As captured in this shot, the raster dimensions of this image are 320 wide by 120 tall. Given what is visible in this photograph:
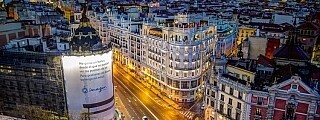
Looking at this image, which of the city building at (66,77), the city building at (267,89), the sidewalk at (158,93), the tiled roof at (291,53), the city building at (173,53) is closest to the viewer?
the city building at (267,89)

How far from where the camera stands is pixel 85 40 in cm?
7038

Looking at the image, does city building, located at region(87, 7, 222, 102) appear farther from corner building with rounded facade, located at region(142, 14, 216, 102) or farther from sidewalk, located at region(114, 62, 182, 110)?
sidewalk, located at region(114, 62, 182, 110)

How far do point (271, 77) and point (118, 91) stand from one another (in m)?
59.8

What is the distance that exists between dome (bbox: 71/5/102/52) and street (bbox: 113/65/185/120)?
103 feet

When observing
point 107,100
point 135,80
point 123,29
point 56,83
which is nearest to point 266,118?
point 107,100

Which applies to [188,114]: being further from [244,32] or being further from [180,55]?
[244,32]

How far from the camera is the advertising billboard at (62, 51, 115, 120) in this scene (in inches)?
2697

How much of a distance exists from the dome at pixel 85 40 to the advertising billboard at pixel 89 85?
2286mm

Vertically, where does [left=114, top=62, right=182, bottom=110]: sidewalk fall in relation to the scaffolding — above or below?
below

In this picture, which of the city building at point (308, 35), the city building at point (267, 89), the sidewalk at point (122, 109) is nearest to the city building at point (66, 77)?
the sidewalk at point (122, 109)

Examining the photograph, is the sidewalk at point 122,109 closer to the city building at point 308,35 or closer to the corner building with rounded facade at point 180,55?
the corner building with rounded facade at point 180,55

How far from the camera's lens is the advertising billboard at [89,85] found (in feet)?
→ 225

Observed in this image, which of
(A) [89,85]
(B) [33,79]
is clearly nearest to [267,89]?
(A) [89,85]

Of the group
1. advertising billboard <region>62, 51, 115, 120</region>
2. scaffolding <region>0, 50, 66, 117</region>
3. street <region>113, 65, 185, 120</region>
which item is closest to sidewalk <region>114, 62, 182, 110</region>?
street <region>113, 65, 185, 120</region>
